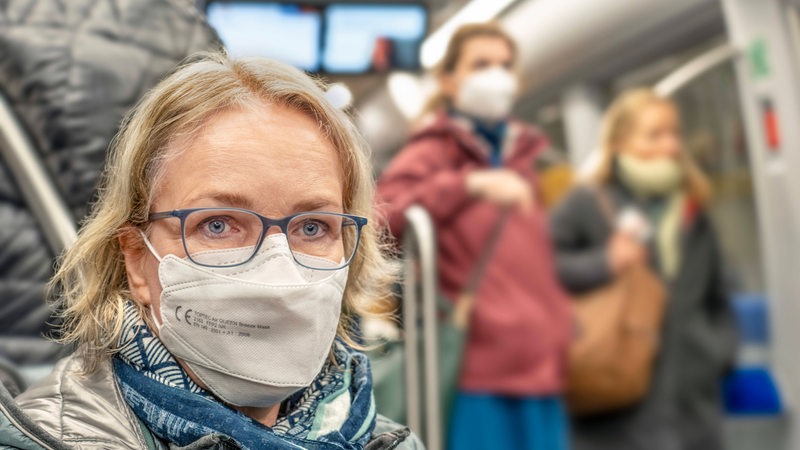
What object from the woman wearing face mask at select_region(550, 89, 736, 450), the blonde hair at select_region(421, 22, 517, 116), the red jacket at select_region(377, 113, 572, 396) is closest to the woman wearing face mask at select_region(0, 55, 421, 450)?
the red jacket at select_region(377, 113, 572, 396)

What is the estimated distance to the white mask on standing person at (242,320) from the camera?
1142mm

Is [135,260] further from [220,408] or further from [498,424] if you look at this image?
[498,424]

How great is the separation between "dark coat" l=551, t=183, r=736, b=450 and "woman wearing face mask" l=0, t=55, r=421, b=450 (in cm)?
320

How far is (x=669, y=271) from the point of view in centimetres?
438

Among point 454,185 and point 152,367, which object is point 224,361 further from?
point 454,185

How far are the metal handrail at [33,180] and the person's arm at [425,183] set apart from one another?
1.47 m

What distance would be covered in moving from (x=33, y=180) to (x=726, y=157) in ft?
12.1

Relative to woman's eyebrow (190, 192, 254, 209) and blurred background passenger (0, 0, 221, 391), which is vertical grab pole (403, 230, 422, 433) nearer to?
blurred background passenger (0, 0, 221, 391)

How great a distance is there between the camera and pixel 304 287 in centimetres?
117

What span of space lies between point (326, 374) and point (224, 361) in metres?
0.18

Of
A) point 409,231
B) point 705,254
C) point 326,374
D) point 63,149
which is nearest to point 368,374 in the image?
point 326,374

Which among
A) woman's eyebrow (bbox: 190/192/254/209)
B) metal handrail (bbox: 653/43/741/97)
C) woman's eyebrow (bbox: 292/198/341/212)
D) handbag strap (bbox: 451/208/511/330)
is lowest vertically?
handbag strap (bbox: 451/208/511/330)

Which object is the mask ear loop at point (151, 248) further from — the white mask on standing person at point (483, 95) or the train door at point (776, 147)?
the train door at point (776, 147)

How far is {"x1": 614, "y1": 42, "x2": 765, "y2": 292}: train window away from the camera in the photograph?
15.6ft
